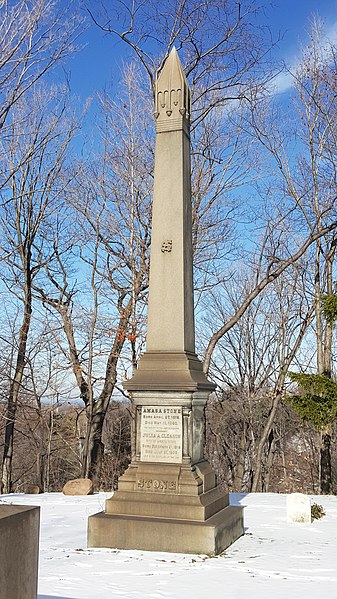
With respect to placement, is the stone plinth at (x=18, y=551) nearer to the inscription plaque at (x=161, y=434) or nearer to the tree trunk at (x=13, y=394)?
the inscription plaque at (x=161, y=434)

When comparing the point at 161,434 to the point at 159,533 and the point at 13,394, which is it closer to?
the point at 159,533

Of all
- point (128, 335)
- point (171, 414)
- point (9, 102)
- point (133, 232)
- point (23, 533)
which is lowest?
point (23, 533)

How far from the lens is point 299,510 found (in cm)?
859

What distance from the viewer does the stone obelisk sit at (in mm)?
6539

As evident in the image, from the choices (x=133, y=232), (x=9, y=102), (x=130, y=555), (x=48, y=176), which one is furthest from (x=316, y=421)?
(x=48, y=176)

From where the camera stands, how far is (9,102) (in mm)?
14148

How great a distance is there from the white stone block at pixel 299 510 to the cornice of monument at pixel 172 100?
615 cm

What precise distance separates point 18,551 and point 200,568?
409 centimetres

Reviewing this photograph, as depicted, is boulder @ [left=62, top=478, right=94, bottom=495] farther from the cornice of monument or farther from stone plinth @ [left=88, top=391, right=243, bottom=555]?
the cornice of monument

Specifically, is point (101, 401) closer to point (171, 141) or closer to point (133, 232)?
point (133, 232)

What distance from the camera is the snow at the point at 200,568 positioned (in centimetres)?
494

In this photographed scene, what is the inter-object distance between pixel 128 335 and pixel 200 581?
11.2 meters

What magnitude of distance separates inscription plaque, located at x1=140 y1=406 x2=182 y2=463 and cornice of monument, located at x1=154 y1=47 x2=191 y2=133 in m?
4.20

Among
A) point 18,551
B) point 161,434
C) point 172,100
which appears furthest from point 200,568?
point 172,100
